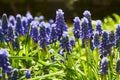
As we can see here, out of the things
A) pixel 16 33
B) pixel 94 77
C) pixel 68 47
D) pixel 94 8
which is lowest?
pixel 94 77

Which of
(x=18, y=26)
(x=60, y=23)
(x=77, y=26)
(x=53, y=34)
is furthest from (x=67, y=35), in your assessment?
(x=18, y=26)

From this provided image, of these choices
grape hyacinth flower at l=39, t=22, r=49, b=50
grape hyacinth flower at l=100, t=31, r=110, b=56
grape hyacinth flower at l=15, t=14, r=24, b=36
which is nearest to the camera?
Answer: grape hyacinth flower at l=100, t=31, r=110, b=56

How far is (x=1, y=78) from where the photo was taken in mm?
3379

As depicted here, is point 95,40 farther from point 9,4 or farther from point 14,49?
point 9,4

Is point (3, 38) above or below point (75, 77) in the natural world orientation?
above

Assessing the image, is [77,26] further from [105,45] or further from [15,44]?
[15,44]

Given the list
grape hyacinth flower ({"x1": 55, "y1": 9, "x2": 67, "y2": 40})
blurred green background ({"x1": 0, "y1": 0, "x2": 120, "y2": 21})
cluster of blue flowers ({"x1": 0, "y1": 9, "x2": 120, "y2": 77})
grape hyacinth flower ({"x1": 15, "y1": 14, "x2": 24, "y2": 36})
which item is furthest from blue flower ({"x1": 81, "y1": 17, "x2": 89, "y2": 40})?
blurred green background ({"x1": 0, "y1": 0, "x2": 120, "y2": 21})

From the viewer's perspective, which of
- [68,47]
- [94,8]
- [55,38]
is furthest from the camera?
[94,8]

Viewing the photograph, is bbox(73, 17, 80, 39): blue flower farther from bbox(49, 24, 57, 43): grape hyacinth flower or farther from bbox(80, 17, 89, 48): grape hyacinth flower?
bbox(49, 24, 57, 43): grape hyacinth flower

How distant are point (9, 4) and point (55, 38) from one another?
1254 cm

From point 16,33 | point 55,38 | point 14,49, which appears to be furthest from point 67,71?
point 16,33

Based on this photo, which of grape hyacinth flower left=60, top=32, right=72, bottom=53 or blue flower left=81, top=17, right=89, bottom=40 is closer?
grape hyacinth flower left=60, top=32, right=72, bottom=53

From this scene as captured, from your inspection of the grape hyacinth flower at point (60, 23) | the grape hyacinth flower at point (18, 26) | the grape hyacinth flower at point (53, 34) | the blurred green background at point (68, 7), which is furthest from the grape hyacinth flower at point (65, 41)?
the blurred green background at point (68, 7)

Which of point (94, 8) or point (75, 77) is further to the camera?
point (94, 8)
